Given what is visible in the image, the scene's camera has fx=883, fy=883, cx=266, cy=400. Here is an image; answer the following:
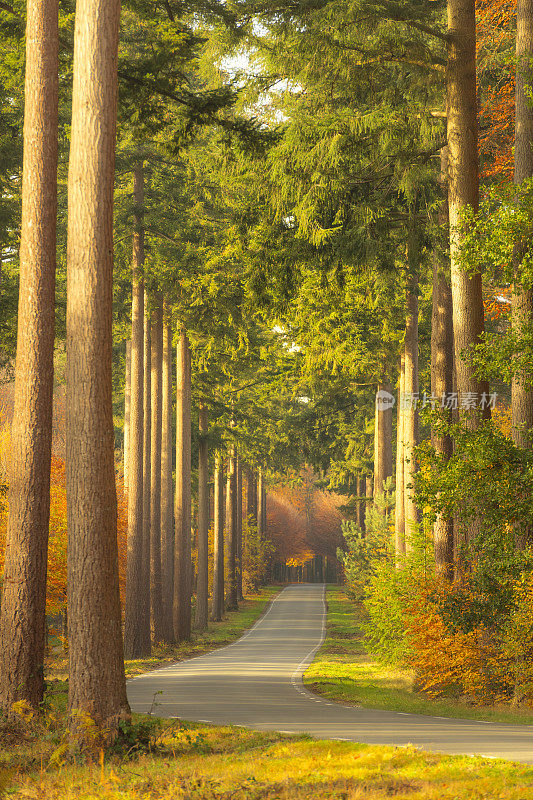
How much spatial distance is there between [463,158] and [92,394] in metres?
8.14

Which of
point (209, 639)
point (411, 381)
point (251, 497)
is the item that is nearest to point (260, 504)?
point (251, 497)

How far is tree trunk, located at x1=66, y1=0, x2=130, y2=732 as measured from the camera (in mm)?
9477

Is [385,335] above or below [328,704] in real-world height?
above

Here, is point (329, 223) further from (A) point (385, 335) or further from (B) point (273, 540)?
(B) point (273, 540)

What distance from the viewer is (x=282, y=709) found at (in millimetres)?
14039

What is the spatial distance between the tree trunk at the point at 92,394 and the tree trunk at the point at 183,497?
22438 mm

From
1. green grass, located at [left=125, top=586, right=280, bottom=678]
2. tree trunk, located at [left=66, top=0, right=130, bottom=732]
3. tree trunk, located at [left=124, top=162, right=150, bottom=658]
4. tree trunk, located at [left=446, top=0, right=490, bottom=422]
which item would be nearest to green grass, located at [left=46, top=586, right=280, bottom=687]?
green grass, located at [left=125, top=586, right=280, bottom=678]

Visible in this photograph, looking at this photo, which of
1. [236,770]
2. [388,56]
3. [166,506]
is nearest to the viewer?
[236,770]

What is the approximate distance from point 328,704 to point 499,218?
8832 mm

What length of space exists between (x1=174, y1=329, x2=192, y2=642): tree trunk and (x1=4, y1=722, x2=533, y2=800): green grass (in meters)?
23.5

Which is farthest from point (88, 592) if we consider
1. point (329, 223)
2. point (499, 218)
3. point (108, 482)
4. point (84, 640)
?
point (329, 223)

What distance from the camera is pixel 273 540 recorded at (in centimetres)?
9294

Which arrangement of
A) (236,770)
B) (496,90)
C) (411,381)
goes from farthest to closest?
(411,381)
(496,90)
(236,770)

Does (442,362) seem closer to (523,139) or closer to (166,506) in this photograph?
(523,139)
